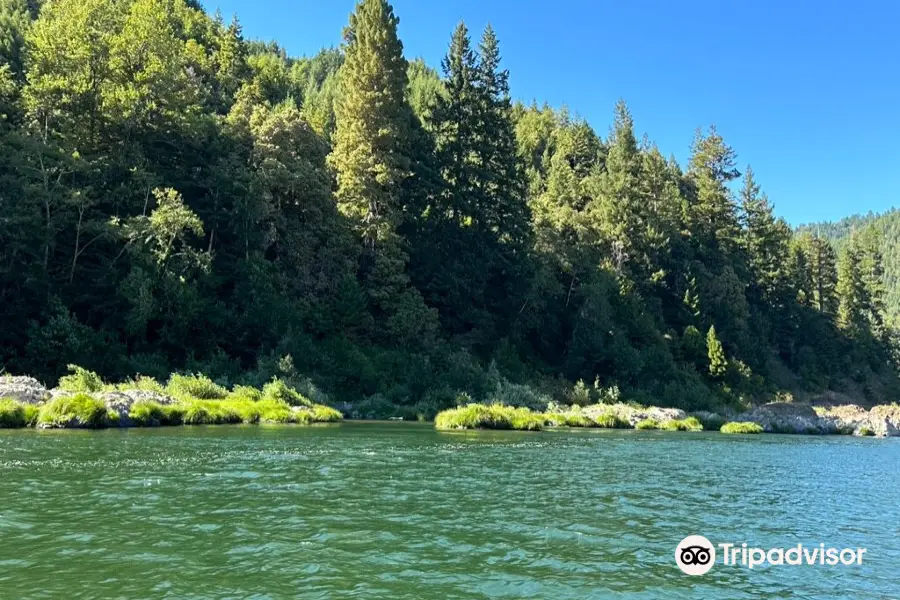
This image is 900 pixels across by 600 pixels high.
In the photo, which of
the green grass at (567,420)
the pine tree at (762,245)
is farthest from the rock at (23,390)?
the pine tree at (762,245)

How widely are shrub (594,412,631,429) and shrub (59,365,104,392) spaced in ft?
105

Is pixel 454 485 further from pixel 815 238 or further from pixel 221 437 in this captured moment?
pixel 815 238

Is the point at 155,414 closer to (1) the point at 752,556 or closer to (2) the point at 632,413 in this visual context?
(1) the point at 752,556

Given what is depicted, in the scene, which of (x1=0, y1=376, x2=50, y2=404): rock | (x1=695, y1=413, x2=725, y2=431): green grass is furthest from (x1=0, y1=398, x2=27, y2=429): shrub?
(x1=695, y1=413, x2=725, y2=431): green grass

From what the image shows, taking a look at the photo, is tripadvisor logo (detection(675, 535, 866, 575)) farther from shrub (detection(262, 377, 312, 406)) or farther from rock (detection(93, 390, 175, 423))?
shrub (detection(262, 377, 312, 406))

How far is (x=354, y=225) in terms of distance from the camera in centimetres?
5803

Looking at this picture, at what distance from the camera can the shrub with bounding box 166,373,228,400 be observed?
37.0 metres

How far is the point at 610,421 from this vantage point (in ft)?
156

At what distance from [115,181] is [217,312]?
13.0m

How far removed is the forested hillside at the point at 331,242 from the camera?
4444cm

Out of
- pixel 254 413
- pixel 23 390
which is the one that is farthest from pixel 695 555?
pixel 23 390

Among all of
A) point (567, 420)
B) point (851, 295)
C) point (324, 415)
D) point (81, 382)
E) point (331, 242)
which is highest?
point (851, 295)

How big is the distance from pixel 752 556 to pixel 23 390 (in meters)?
30.6

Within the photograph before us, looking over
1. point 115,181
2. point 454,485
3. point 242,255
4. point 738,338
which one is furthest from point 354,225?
point 738,338
